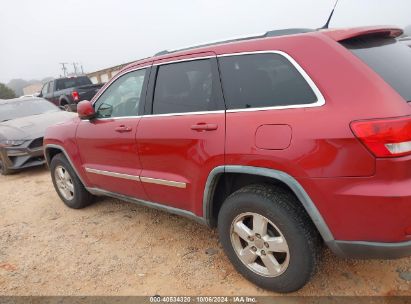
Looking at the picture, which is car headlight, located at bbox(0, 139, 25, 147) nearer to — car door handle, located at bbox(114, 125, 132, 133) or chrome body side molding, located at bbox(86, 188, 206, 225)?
chrome body side molding, located at bbox(86, 188, 206, 225)

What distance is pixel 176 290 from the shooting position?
282cm

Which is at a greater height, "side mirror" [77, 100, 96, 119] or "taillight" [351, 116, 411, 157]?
"side mirror" [77, 100, 96, 119]

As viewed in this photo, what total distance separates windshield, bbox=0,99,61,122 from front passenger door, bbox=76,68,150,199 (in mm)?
4604

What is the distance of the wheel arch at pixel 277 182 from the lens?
2.22 meters

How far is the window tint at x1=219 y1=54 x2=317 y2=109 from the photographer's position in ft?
7.55

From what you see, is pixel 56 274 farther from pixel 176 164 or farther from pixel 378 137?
pixel 378 137

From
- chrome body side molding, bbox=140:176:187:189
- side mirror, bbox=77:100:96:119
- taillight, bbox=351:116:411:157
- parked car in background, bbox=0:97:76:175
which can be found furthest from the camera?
Answer: parked car in background, bbox=0:97:76:175

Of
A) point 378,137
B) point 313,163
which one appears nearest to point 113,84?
point 313,163

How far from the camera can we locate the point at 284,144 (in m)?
2.23

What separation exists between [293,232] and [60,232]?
2.85 metres

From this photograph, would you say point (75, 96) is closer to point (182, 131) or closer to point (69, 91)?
point (69, 91)

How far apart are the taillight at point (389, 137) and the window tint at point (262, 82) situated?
0.39 m

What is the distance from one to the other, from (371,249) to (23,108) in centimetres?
797

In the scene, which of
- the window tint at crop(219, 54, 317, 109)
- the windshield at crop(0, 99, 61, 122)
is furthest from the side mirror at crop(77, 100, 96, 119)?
the windshield at crop(0, 99, 61, 122)
